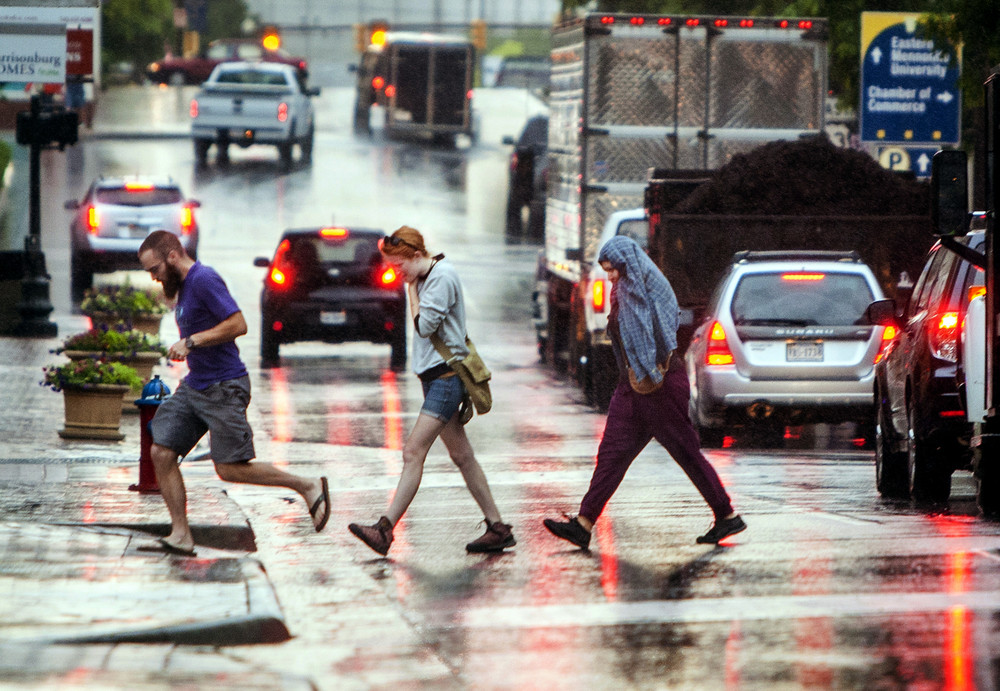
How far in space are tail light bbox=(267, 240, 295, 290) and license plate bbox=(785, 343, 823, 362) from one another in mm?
8391

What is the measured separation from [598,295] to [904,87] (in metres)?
4.62

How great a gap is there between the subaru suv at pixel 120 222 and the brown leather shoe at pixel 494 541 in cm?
1797

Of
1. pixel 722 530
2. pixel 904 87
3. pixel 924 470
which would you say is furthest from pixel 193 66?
pixel 722 530

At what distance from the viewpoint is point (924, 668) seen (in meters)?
6.79

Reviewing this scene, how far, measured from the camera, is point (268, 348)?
21547 mm

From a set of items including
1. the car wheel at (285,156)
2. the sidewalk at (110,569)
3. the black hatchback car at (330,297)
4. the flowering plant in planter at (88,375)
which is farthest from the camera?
the car wheel at (285,156)

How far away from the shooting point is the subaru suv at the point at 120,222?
26875 millimetres

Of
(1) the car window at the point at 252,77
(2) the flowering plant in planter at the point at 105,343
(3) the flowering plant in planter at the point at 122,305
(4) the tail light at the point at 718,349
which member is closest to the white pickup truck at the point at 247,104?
(1) the car window at the point at 252,77

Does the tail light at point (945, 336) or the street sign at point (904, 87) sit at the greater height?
the street sign at point (904, 87)

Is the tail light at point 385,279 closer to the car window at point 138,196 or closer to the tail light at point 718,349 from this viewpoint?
the car window at point 138,196

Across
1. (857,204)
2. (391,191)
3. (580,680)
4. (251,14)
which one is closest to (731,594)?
(580,680)

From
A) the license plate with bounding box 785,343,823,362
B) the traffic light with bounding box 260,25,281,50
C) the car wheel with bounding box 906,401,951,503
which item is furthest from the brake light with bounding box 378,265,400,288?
the traffic light with bounding box 260,25,281,50

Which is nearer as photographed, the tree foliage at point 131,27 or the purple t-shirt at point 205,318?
the purple t-shirt at point 205,318

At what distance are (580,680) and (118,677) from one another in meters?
1.73
